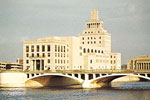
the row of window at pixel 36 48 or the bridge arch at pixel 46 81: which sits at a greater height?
the row of window at pixel 36 48

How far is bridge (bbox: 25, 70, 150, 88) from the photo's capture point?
422 ft

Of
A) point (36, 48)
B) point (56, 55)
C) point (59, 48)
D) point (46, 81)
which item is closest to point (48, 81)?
point (46, 81)

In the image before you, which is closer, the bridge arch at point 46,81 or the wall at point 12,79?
the wall at point 12,79

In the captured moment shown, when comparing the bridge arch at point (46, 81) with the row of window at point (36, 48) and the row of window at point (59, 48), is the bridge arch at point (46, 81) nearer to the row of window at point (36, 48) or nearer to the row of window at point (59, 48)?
the row of window at point (59, 48)

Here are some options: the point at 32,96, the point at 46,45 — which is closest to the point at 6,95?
the point at 32,96

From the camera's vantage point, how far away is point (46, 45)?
15600 centimetres

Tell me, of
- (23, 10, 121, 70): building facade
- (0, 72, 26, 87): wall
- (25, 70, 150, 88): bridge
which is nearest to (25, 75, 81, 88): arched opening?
(25, 70, 150, 88): bridge

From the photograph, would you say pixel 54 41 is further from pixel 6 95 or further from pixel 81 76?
pixel 6 95

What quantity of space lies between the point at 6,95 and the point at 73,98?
61.5ft

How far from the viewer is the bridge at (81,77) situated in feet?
422

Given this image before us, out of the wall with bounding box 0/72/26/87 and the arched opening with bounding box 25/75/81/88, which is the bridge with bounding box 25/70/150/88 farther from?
the wall with bounding box 0/72/26/87

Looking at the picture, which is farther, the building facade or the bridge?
the building facade

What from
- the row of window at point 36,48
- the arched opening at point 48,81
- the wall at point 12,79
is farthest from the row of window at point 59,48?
the wall at point 12,79

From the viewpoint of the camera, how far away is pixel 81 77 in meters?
142
